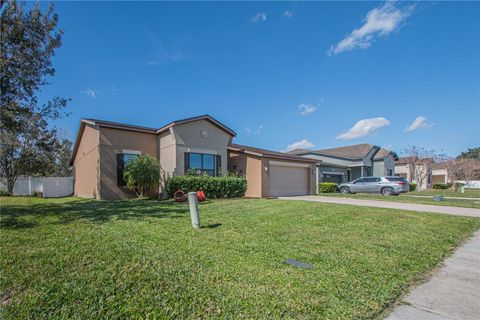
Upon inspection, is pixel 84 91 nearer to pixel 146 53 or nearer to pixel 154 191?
pixel 146 53

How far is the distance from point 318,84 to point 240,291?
48.7 ft

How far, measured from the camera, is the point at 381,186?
790 inches

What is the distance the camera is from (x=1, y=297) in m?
2.96

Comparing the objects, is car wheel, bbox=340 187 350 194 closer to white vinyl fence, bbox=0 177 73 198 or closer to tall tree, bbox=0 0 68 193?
tall tree, bbox=0 0 68 193

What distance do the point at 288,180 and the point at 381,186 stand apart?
27.3ft

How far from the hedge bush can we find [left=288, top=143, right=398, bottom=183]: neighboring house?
17696 mm

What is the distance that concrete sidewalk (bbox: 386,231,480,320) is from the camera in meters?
2.77

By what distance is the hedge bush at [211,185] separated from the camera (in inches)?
507

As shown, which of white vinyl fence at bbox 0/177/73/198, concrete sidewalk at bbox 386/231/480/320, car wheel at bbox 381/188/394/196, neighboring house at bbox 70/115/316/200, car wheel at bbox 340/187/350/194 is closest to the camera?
concrete sidewalk at bbox 386/231/480/320

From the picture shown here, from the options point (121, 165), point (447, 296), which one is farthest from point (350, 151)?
point (447, 296)

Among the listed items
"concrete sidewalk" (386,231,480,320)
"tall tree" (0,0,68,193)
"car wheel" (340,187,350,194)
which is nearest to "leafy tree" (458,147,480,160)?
"car wheel" (340,187,350,194)

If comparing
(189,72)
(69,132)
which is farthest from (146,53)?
(69,132)

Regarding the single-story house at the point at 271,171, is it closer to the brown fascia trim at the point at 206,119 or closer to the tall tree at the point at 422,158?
the brown fascia trim at the point at 206,119

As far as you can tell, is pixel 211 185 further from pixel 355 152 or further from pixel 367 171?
pixel 367 171
